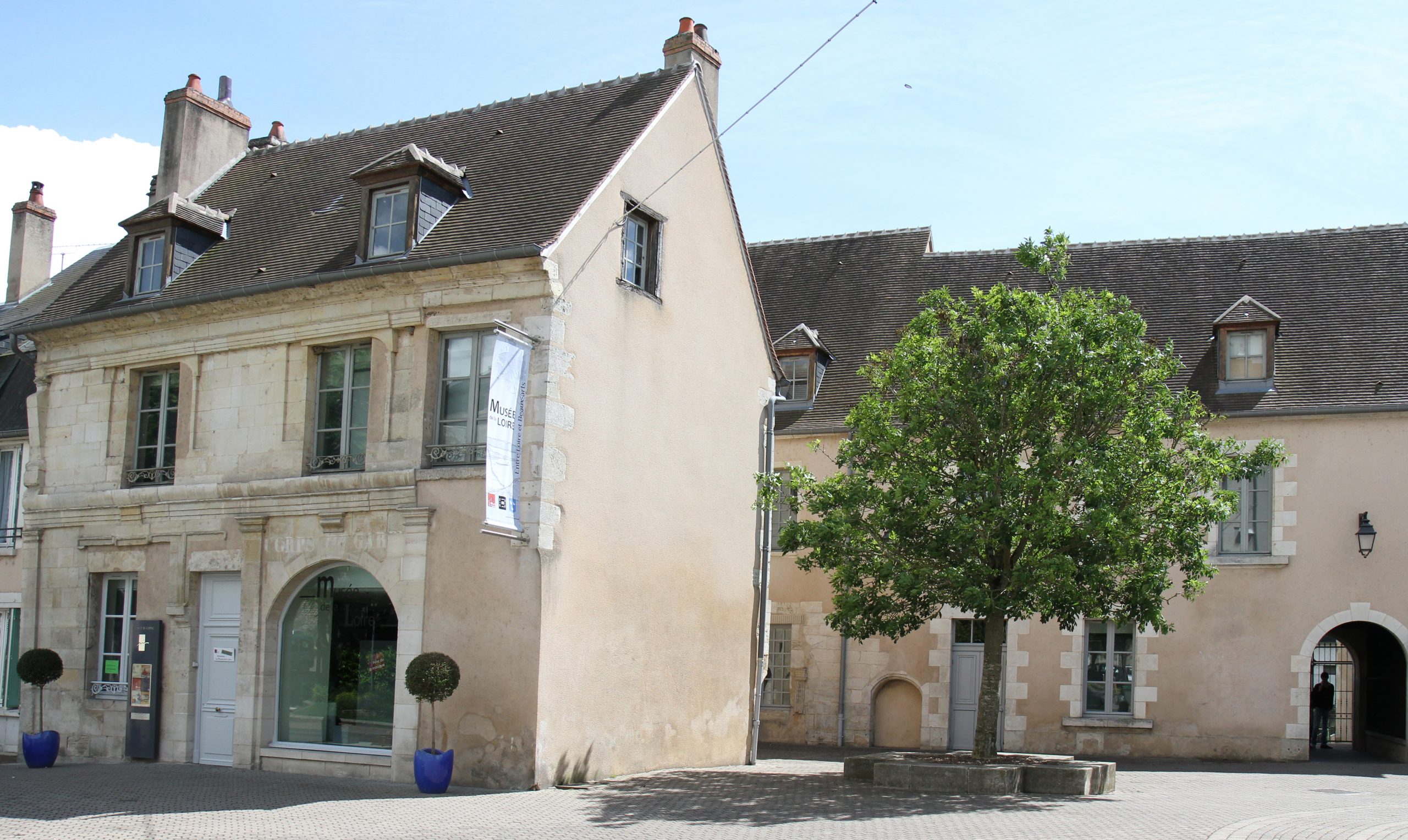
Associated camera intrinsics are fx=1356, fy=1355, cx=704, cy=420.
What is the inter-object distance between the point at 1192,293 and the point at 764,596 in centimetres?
820

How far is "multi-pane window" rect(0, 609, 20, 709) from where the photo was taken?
17578 mm

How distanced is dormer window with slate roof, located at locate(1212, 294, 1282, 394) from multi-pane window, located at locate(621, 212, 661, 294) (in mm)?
8232

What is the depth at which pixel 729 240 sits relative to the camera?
52.3ft

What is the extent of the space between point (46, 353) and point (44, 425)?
85 cm

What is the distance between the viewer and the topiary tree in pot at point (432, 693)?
11672 mm

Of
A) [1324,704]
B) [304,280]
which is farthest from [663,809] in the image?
[1324,704]

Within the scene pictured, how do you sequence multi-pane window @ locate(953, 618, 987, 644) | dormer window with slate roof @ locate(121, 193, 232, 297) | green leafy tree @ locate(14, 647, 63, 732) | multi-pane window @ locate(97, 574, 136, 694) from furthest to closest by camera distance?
multi-pane window @ locate(953, 618, 987, 644)
dormer window with slate roof @ locate(121, 193, 232, 297)
multi-pane window @ locate(97, 574, 136, 694)
green leafy tree @ locate(14, 647, 63, 732)

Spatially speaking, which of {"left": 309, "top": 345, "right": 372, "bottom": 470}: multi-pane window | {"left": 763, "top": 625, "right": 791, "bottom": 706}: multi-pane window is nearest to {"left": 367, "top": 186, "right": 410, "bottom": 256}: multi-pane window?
{"left": 309, "top": 345, "right": 372, "bottom": 470}: multi-pane window

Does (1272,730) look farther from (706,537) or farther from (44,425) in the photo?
(44,425)

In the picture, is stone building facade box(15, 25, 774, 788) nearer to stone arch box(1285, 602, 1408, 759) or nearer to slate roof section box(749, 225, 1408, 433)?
slate roof section box(749, 225, 1408, 433)

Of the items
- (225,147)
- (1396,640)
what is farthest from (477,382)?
(1396,640)

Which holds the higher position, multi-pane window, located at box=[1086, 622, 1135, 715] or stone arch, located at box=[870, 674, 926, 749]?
multi-pane window, located at box=[1086, 622, 1135, 715]

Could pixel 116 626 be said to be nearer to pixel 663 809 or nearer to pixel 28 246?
pixel 663 809

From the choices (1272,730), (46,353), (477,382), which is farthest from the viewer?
(1272,730)
